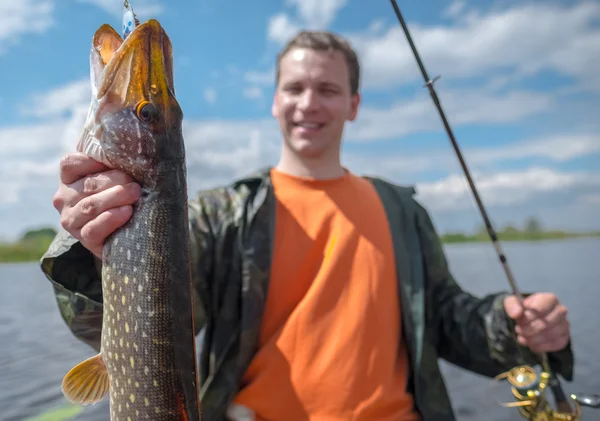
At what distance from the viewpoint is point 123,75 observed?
5.65 ft

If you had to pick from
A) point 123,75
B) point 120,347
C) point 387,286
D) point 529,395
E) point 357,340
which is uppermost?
point 123,75

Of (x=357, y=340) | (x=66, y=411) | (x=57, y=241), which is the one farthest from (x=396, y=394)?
(x=66, y=411)

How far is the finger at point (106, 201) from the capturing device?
175 centimetres

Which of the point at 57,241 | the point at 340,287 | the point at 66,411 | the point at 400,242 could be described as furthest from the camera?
the point at 66,411

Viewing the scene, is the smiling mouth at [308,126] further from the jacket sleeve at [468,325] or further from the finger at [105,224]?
the finger at [105,224]

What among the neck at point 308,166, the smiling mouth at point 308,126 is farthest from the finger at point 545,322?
the smiling mouth at point 308,126

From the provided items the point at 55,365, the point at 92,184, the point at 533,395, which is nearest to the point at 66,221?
the point at 92,184

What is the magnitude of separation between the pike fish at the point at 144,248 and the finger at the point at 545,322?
6.46ft

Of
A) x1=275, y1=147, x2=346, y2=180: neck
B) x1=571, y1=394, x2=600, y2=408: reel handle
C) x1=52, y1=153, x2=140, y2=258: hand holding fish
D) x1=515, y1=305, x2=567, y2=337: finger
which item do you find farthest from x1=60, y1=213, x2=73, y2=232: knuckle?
x1=571, y1=394, x2=600, y2=408: reel handle

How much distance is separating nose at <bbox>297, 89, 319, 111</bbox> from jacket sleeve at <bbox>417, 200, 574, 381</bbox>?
3.38ft

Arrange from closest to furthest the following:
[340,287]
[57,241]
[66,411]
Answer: [57,241], [340,287], [66,411]

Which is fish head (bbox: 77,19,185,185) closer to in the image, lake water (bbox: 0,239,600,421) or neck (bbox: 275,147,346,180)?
neck (bbox: 275,147,346,180)

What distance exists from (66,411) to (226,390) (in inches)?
149

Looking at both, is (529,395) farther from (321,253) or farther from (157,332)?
(157,332)
